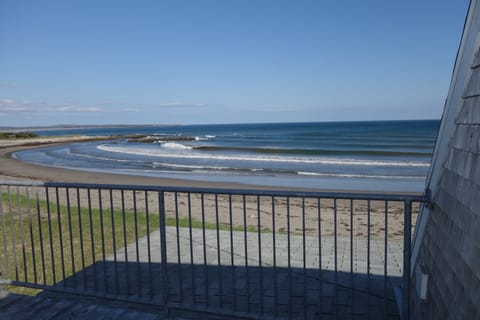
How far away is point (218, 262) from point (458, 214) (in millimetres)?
2113

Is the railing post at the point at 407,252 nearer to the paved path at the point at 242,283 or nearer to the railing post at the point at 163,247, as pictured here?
the paved path at the point at 242,283

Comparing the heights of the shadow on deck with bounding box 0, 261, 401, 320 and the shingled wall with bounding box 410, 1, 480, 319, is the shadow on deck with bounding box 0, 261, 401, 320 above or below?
below

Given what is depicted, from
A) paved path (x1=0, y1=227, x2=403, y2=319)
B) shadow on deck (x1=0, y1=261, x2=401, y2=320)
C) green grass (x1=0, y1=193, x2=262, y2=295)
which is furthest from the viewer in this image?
green grass (x1=0, y1=193, x2=262, y2=295)

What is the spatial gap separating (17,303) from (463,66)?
4.30m

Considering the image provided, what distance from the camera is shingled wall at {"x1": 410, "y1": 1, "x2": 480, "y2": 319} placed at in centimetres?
180

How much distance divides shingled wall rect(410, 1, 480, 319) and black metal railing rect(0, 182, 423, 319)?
29 cm

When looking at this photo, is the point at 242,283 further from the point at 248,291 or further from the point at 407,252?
the point at 407,252

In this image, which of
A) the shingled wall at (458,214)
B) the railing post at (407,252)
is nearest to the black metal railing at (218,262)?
the railing post at (407,252)

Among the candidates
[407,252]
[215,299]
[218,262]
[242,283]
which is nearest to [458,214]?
[407,252]

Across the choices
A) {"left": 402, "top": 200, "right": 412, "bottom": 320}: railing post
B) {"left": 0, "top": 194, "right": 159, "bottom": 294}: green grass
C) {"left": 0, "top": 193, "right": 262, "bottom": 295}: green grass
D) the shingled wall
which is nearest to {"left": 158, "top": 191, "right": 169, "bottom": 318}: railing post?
{"left": 0, "top": 193, "right": 262, "bottom": 295}: green grass

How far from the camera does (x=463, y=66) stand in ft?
7.70

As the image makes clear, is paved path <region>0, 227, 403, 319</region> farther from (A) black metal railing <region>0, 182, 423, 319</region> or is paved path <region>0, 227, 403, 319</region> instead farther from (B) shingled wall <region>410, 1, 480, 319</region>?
(B) shingled wall <region>410, 1, 480, 319</region>

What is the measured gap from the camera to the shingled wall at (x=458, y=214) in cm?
180

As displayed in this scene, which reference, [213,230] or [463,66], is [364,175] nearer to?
[213,230]
